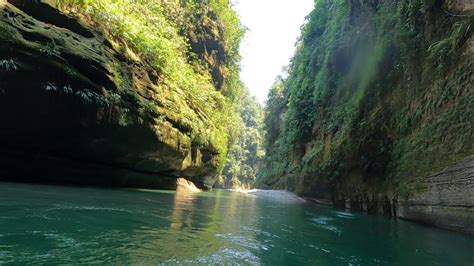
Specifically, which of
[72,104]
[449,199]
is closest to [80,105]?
[72,104]

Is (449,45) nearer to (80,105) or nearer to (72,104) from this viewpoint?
(80,105)

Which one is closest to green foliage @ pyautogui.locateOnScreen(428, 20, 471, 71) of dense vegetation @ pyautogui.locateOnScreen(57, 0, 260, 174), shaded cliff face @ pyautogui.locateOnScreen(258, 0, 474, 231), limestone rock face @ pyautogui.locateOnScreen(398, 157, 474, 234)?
shaded cliff face @ pyautogui.locateOnScreen(258, 0, 474, 231)

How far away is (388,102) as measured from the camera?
11.8 meters

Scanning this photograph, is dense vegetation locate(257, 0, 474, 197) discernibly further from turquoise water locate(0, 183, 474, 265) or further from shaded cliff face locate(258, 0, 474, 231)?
turquoise water locate(0, 183, 474, 265)

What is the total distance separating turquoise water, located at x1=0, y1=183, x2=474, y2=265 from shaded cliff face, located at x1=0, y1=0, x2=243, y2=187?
3.04m

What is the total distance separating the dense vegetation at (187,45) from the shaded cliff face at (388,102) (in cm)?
563

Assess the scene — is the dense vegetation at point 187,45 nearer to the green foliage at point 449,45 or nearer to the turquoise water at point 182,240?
the turquoise water at point 182,240

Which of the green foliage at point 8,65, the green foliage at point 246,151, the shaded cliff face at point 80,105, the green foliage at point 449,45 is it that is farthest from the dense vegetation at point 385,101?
the green foliage at point 246,151

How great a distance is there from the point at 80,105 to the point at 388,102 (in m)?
9.52

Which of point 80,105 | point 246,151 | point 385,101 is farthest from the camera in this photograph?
point 246,151

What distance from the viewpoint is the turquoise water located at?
11.3 feet

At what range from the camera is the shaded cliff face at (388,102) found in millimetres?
8188

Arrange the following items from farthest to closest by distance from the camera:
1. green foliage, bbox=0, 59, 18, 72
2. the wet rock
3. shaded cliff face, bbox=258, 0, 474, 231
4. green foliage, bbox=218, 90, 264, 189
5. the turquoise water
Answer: green foliage, bbox=218, 90, 264, 189, the wet rock, shaded cliff face, bbox=258, 0, 474, 231, green foliage, bbox=0, 59, 18, 72, the turquoise water

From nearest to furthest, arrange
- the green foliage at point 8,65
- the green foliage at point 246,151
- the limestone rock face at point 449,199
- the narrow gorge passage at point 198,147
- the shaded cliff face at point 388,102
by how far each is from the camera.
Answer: the narrow gorge passage at point 198,147 < the limestone rock face at point 449,199 < the green foliage at point 8,65 < the shaded cliff face at point 388,102 < the green foliage at point 246,151
